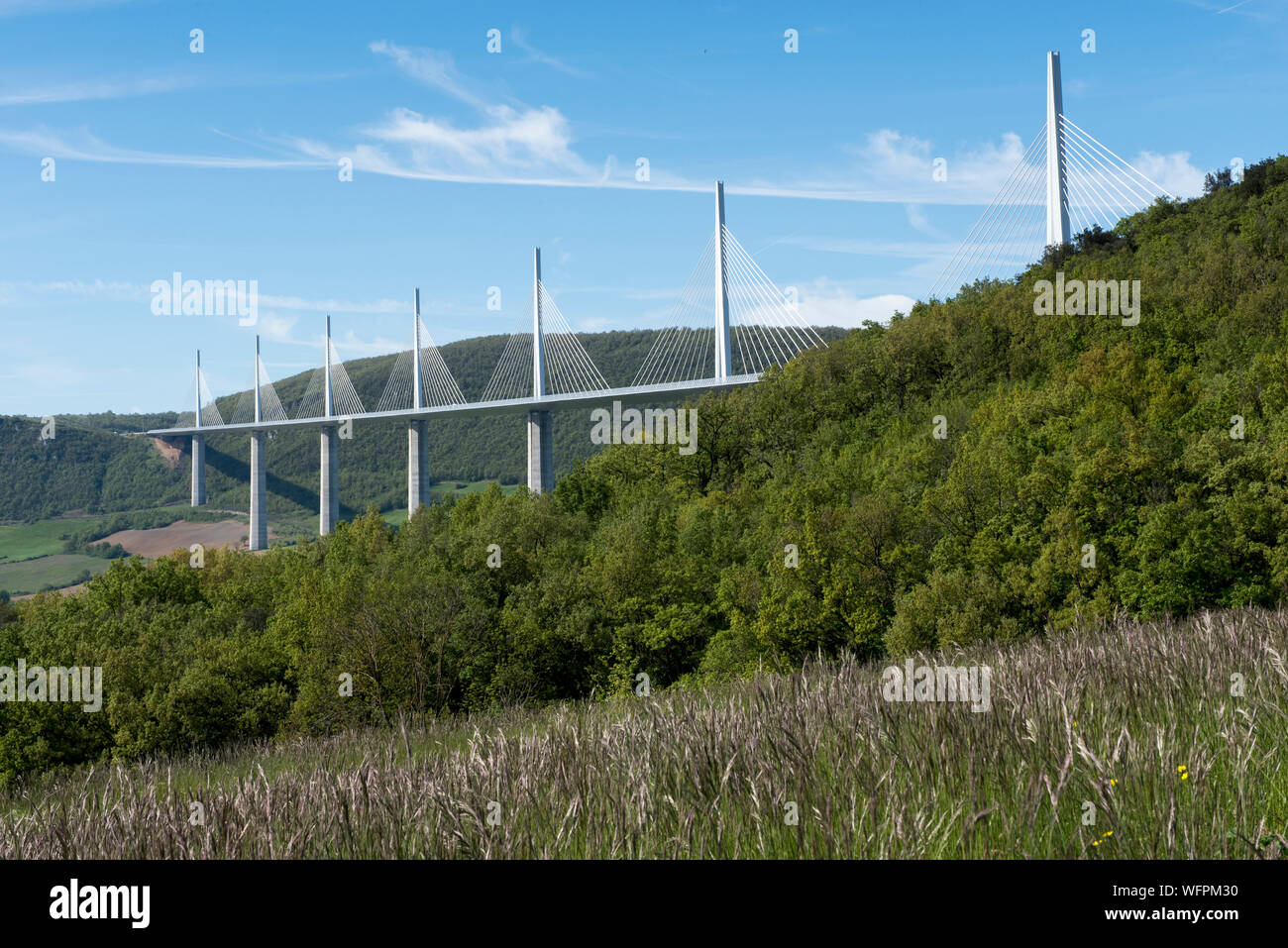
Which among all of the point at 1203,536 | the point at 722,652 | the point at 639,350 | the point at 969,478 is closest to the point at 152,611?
the point at 722,652

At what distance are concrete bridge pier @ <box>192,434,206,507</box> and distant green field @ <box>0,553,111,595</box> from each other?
79.3 ft

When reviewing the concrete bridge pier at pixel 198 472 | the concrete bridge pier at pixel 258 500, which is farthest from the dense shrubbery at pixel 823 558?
the concrete bridge pier at pixel 198 472

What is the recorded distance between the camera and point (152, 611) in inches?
2189

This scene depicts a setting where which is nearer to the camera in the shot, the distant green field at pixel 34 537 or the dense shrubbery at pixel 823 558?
the dense shrubbery at pixel 823 558

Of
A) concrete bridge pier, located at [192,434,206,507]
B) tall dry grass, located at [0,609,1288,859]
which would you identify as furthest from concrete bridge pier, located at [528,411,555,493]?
tall dry grass, located at [0,609,1288,859]

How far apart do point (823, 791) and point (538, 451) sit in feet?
304

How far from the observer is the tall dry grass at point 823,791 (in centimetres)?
342

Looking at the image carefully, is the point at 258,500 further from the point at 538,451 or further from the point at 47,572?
the point at 538,451

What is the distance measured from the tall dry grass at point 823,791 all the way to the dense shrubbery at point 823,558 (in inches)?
1084

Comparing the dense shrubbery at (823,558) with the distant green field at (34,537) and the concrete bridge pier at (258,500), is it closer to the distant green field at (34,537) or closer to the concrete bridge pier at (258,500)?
the concrete bridge pier at (258,500)

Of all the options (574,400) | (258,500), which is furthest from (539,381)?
(258,500)

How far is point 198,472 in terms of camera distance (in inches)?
6009

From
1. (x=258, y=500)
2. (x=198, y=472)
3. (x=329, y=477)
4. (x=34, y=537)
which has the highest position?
(x=198, y=472)

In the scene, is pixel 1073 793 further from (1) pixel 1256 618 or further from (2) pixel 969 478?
(2) pixel 969 478
